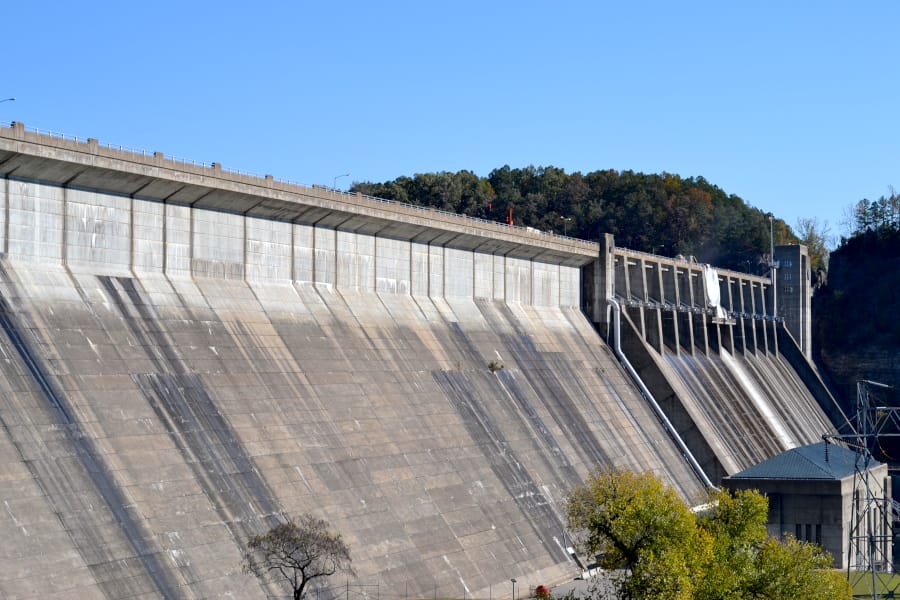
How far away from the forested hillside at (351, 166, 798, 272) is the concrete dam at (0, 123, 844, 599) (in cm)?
5989

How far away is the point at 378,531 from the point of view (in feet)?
130

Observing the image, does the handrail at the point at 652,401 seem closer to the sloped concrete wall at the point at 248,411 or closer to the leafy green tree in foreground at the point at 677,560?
the sloped concrete wall at the point at 248,411

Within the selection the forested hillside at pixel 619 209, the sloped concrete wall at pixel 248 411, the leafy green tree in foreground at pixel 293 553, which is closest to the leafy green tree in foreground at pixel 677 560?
the sloped concrete wall at pixel 248 411

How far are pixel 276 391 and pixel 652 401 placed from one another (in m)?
30.0

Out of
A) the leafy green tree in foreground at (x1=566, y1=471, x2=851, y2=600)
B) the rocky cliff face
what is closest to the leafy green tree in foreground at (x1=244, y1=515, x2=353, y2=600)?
the leafy green tree in foreground at (x1=566, y1=471, x2=851, y2=600)

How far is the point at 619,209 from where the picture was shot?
421 feet

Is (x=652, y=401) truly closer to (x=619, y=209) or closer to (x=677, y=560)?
(x=677, y=560)

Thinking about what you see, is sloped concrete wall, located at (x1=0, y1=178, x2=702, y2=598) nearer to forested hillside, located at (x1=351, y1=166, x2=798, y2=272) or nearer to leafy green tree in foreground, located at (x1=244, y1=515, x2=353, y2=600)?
leafy green tree in foreground, located at (x1=244, y1=515, x2=353, y2=600)

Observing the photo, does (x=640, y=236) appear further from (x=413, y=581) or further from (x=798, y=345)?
(x=413, y=581)

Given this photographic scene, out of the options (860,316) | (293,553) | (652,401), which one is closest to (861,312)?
(860,316)

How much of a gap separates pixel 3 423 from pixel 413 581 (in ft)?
45.5

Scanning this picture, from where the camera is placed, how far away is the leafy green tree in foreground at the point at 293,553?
32.2 m

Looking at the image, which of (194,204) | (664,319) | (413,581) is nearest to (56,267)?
(194,204)

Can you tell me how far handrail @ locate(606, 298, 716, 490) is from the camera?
64.2 m
